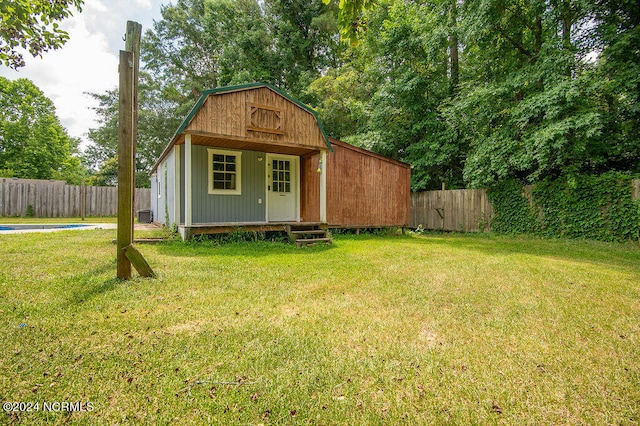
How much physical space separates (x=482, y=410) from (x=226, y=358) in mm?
1445

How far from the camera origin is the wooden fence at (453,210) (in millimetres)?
11172

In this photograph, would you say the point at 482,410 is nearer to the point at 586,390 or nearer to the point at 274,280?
the point at 586,390

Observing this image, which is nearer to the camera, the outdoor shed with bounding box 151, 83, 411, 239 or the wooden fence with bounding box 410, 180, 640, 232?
the outdoor shed with bounding box 151, 83, 411, 239

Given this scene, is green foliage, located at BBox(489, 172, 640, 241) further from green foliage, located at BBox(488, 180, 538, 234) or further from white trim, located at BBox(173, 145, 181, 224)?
white trim, located at BBox(173, 145, 181, 224)

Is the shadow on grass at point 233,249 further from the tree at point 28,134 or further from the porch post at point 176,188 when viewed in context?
the tree at point 28,134

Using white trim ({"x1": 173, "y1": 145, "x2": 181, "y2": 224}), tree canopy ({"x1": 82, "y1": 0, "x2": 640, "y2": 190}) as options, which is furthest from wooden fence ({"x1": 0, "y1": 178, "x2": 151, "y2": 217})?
tree canopy ({"x1": 82, "y1": 0, "x2": 640, "y2": 190})

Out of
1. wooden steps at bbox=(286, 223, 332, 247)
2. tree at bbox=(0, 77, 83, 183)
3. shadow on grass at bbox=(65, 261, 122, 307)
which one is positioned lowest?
shadow on grass at bbox=(65, 261, 122, 307)

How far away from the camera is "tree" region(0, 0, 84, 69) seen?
3244 mm

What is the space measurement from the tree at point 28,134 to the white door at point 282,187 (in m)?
21.0

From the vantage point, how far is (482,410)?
145 centimetres

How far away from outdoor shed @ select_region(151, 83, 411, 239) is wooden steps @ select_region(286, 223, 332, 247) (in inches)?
9.9

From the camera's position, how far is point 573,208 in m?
8.75

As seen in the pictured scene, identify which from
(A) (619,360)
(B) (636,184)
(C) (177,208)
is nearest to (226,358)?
(A) (619,360)

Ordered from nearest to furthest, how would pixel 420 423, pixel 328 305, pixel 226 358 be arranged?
pixel 420 423 < pixel 226 358 < pixel 328 305
